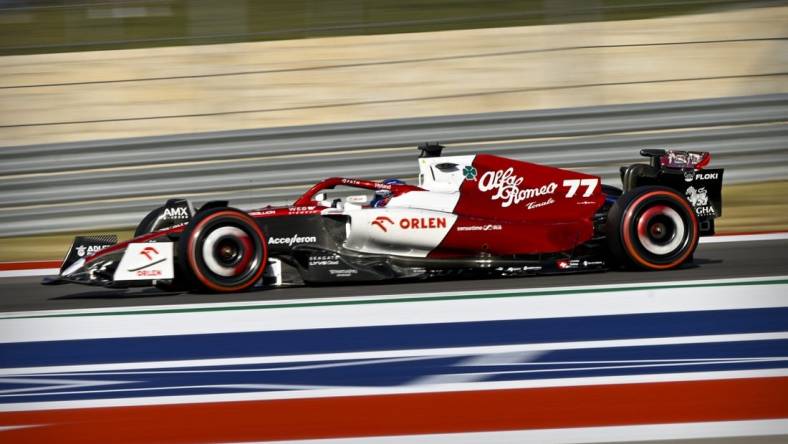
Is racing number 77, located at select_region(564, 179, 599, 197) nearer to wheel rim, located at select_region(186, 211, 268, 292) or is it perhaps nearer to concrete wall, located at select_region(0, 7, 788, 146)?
wheel rim, located at select_region(186, 211, 268, 292)

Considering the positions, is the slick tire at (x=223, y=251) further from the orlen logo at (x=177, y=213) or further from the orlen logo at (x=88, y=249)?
the orlen logo at (x=88, y=249)

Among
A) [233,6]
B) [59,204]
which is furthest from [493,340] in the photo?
[233,6]

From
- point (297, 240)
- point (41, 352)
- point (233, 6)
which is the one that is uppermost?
point (233, 6)

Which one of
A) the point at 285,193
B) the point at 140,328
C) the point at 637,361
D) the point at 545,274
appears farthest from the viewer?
the point at 285,193

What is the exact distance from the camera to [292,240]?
7543 millimetres

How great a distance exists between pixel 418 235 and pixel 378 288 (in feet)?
1.81

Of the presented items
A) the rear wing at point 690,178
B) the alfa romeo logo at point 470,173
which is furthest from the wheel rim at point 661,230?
the alfa romeo logo at point 470,173

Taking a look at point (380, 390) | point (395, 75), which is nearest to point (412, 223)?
point (380, 390)

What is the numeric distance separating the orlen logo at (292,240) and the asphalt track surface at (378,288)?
407 mm

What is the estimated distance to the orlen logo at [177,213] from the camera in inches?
313

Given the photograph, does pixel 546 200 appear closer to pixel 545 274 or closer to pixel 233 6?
pixel 545 274

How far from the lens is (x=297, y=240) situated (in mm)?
7535

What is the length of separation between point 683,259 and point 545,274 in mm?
1103

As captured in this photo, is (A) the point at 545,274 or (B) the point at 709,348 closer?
(B) the point at 709,348
